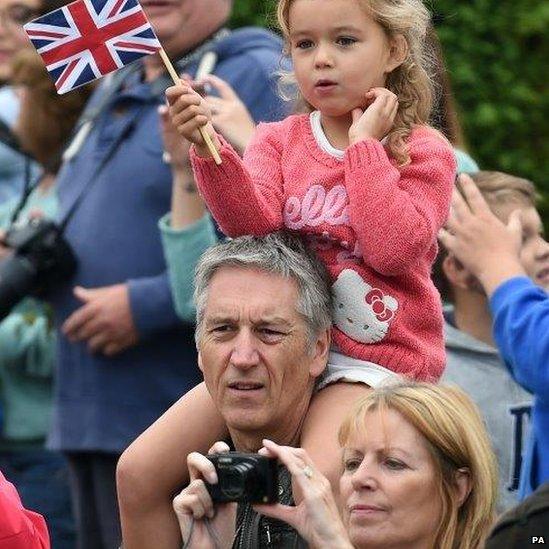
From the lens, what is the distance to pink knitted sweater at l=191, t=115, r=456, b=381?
4367mm

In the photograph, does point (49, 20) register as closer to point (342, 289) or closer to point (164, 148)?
point (342, 289)

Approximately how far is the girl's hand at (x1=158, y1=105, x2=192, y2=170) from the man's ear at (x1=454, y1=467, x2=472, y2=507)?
199cm

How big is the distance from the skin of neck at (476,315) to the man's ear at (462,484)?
6.07 ft

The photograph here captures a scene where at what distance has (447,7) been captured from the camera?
8703mm

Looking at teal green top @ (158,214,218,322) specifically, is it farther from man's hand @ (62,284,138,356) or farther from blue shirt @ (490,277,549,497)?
blue shirt @ (490,277,549,497)

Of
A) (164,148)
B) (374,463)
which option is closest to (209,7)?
(164,148)

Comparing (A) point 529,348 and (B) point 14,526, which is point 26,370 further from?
(B) point 14,526

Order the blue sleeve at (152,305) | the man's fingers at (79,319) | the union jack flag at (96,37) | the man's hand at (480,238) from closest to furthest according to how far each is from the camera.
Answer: the union jack flag at (96,37) → the man's hand at (480,238) → the blue sleeve at (152,305) → the man's fingers at (79,319)

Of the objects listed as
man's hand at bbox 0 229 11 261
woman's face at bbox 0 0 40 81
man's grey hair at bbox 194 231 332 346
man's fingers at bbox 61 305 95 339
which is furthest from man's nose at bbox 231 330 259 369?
woman's face at bbox 0 0 40 81

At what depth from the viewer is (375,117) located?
4449mm

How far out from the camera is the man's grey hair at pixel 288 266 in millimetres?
4484

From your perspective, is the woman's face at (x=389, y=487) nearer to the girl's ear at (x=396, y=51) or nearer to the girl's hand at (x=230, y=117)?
the girl's ear at (x=396, y=51)

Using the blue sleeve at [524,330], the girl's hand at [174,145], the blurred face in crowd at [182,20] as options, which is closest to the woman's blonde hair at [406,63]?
the blue sleeve at [524,330]

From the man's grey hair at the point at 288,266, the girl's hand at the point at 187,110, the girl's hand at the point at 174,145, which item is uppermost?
the girl's hand at the point at 187,110
